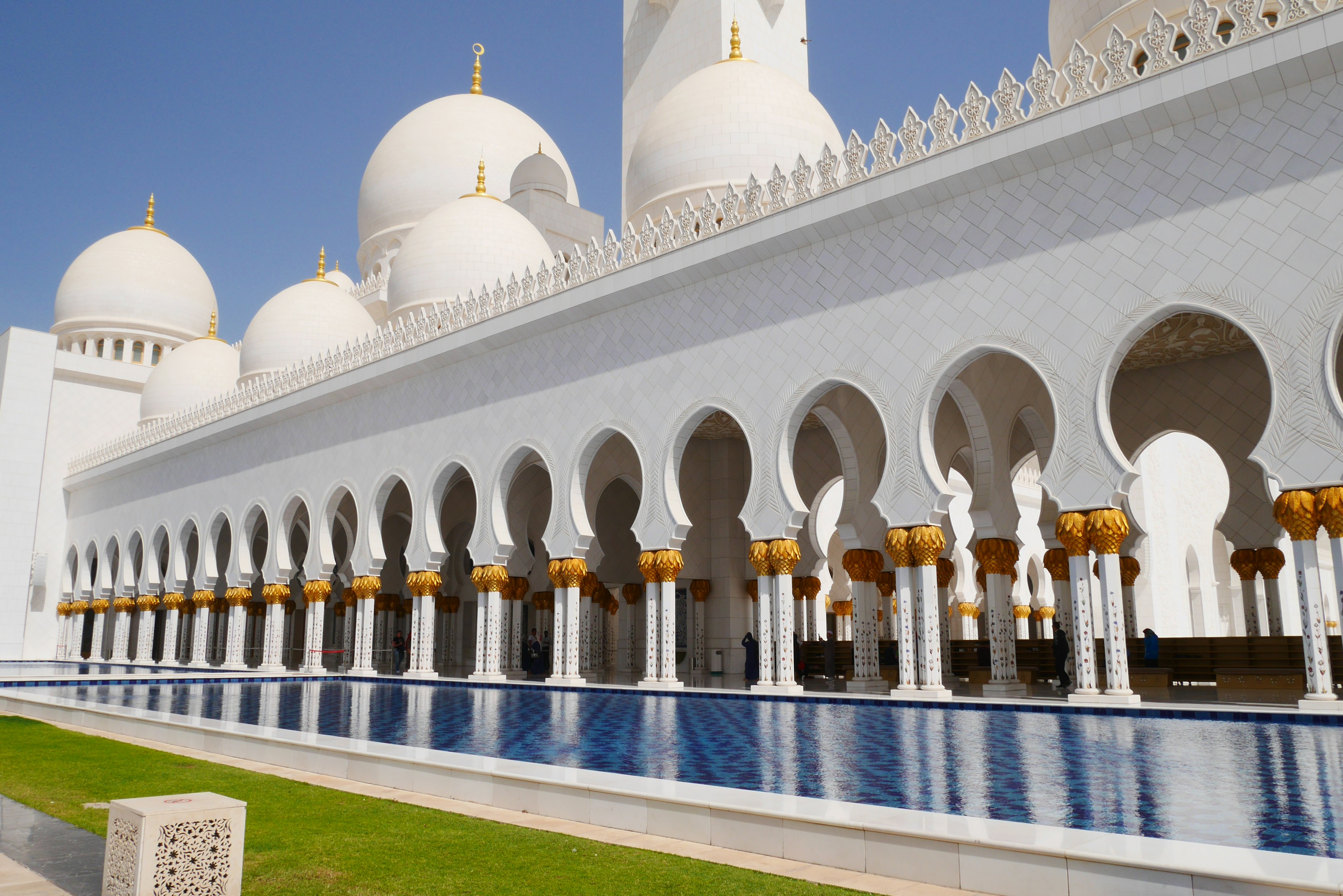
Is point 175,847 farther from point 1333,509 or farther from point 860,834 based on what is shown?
point 1333,509

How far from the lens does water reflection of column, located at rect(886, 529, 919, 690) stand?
317 inches

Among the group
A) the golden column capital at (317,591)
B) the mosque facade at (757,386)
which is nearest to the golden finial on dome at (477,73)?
the mosque facade at (757,386)

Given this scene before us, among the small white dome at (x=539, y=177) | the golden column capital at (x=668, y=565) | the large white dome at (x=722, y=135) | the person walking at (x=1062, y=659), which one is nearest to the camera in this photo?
the golden column capital at (x=668, y=565)

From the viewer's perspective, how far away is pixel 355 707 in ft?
26.6

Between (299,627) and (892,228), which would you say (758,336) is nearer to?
(892,228)

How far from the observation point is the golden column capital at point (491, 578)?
11.4 m

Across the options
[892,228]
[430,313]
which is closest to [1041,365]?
[892,228]

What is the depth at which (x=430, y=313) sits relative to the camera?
517 inches

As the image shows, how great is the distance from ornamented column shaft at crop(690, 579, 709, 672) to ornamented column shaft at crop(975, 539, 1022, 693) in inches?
185

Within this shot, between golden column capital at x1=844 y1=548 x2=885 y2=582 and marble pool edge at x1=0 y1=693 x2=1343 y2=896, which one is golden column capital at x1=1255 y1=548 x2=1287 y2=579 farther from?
marble pool edge at x1=0 y1=693 x2=1343 y2=896

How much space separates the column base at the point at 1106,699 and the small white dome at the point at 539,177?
12.5 m

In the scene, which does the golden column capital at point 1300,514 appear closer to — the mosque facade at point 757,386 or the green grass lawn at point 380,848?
the mosque facade at point 757,386

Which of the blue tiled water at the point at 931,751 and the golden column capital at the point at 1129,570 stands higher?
the golden column capital at the point at 1129,570

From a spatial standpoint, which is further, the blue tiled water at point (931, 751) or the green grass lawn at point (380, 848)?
the blue tiled water at point (931, 751)
